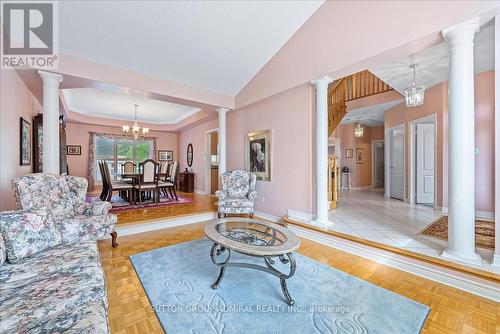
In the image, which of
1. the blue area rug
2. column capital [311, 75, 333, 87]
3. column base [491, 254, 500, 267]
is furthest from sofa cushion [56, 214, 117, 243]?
column base [491, 254, 500, 267]

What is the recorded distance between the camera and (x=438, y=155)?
4.55 metres

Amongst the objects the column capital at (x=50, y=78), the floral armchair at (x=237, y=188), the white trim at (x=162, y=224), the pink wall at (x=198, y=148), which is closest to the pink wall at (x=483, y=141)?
the floral armchair at (x=237, y=188)

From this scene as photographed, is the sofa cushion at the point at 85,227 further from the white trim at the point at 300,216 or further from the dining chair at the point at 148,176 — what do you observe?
the white trim at the point at 300,216

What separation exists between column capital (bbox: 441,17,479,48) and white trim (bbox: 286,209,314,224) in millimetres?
2693

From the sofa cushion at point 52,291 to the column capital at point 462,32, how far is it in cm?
354

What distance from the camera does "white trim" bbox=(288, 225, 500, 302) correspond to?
1904mm

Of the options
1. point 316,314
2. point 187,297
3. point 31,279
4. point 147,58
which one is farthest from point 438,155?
point 31,279

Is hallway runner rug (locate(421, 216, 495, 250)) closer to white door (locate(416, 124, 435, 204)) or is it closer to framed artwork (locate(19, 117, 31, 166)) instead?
white door (locate(416, 124, 435, 204))

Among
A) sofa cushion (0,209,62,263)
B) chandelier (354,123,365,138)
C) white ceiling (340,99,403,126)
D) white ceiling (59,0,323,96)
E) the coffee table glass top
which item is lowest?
the coffee table glass top

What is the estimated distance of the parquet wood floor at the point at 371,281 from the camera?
5.12ft

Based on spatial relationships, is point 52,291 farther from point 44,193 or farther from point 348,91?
point 348,91

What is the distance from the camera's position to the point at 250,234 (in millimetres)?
2295

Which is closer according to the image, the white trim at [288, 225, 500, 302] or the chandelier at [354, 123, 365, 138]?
the white trim at [288, 225, 500, 302]

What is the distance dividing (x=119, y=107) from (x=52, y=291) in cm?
618
